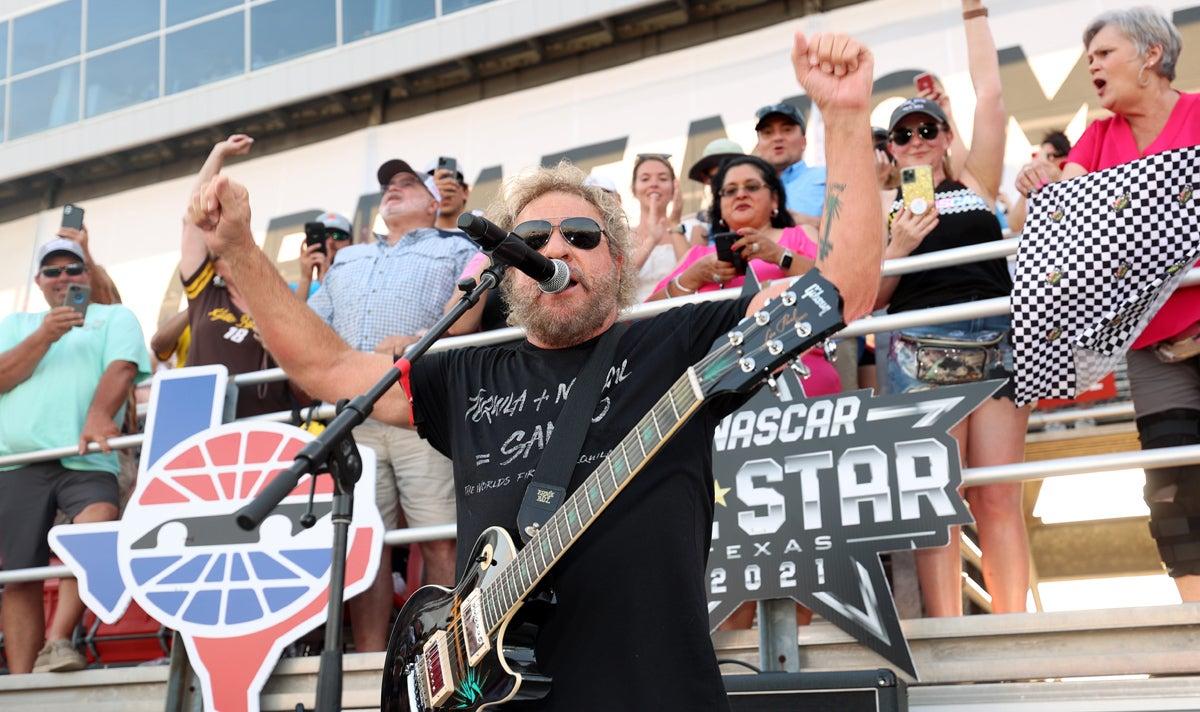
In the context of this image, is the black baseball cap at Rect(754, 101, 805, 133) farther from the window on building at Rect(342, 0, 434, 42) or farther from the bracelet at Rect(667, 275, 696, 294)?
the window on building at Rect(342, 0, 434, 42)

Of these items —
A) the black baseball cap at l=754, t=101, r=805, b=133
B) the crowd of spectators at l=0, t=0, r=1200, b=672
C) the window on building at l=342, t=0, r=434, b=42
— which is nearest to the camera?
the crowd of spectators at l=0, t=0, r=1200, b=672

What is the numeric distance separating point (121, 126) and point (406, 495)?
31.7ft

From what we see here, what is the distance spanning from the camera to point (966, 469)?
161 inches

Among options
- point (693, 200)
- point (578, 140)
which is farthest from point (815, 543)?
point (578, 140)

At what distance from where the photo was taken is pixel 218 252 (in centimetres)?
310

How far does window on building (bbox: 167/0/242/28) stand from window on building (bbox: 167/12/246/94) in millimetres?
170

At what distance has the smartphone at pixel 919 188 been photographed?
184 inches

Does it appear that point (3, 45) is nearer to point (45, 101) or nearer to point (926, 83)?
point (45, 101)

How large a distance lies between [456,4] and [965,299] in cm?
814

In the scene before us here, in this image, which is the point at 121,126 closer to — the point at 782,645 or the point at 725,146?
the point at 725,146

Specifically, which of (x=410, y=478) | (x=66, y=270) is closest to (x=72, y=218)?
(x=66, y=270)

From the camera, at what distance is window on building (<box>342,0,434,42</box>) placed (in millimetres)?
11992

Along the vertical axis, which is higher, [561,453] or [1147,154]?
[1147,154]

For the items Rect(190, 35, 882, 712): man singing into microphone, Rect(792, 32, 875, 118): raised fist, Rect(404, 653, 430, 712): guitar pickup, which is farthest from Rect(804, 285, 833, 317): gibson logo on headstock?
Rect(404, 653, 430, 712): guitar pickup
